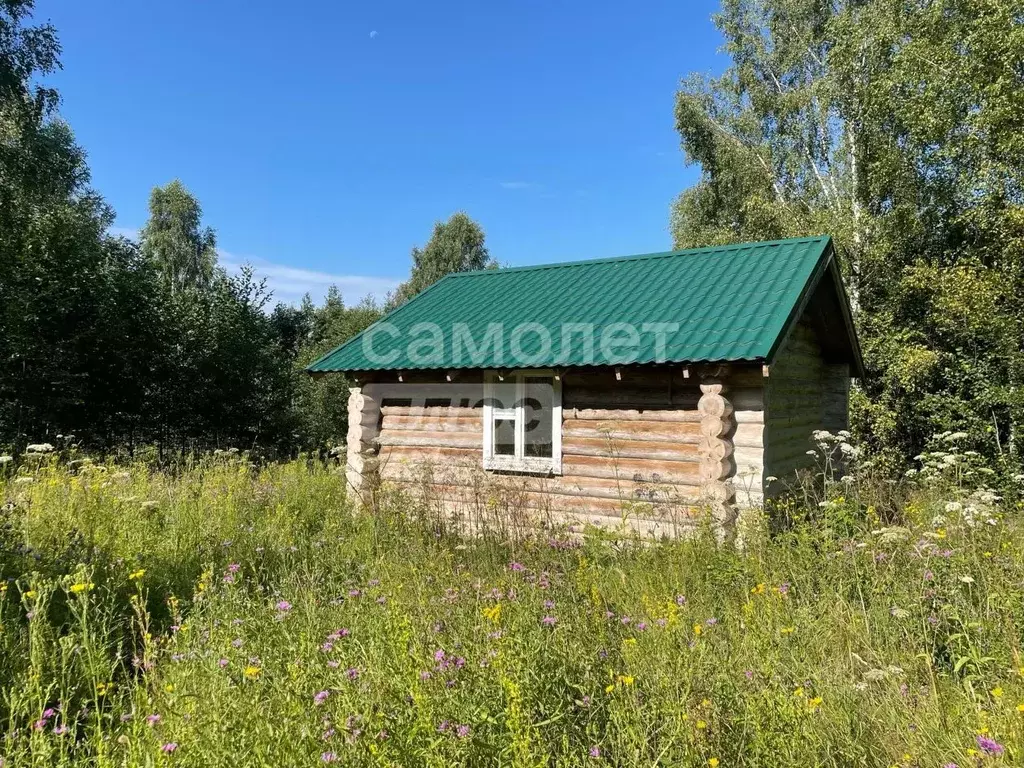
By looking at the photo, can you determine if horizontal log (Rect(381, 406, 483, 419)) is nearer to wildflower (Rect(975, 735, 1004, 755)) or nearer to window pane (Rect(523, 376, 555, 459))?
window pane (Rect(523, 376, 555, 459))

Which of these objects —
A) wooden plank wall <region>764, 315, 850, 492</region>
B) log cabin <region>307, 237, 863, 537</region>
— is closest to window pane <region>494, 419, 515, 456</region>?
log cabin <region>307, 237, 863, 537</region>

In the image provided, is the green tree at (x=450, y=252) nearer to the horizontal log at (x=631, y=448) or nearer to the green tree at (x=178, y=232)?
the green tree at (x=178, y=232)

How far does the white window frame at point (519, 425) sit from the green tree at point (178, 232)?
29.7m

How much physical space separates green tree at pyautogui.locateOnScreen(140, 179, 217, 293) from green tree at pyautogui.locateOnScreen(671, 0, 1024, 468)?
2787 cm

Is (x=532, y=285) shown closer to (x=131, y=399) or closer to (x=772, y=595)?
(x=772, y=595)

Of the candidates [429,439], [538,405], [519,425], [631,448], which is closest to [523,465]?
[519,425]

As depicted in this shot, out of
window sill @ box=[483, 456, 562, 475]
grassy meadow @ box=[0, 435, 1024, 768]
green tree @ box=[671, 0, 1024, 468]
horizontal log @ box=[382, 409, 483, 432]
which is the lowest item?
grassy meadow @ box=[0, 435, 1024, 768]

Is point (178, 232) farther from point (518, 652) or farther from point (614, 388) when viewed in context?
point (518, 652)

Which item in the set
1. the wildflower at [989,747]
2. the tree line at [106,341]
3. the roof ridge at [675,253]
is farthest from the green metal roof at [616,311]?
the tree line at [106,341]

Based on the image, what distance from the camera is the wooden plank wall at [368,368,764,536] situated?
727 centimetres

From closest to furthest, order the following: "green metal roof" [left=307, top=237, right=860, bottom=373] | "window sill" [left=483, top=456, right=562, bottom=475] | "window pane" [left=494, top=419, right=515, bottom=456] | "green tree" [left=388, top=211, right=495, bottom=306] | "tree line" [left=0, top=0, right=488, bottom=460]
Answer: "green metal roof" [left=307, top=237, right=860, bottom=373]
"window sill" [left=483, top=456, right=562, bottom=475]
"window pane" [left=494, top=419, right=515, bottom=456]
"tree line" [left=0, top=0, right=488, bottom=460]
"green tree" [left=388, top=211, right=495, bottom=306]

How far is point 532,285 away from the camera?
36.4ft

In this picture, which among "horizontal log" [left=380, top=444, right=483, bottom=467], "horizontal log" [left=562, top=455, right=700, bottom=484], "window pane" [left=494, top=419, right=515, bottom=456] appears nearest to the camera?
"horizontal log" [left=562, top=455, right=700, bottom=484]

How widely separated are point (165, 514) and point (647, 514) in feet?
18.5
